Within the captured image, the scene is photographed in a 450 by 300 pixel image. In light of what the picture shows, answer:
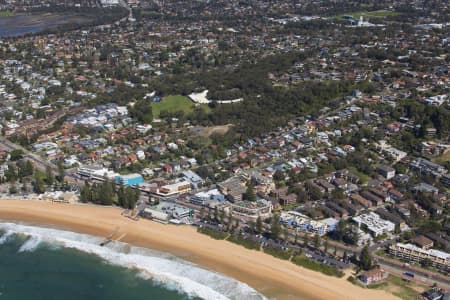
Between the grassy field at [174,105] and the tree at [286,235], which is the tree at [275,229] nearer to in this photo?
the tree at [286,235]

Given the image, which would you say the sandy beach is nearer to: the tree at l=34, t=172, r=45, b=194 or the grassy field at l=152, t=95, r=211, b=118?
the tree at l=34, t=172, r=45, b=194

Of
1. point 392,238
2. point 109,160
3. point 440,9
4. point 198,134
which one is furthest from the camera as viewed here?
point 440,9

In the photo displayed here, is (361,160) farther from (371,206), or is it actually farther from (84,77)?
(84,77)

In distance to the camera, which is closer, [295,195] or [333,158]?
[295,195]

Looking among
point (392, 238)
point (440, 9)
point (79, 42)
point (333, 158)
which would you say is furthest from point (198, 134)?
point (440, 9)

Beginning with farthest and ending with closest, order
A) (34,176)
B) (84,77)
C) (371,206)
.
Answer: (84,77) < (34,176) < (371,206)

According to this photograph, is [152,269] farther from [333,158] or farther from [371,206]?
[333,158]

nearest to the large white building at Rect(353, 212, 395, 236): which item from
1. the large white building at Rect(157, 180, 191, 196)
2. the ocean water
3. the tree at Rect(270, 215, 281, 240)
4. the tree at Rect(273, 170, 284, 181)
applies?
the tree at Rect(270, 215, 281, 240)
